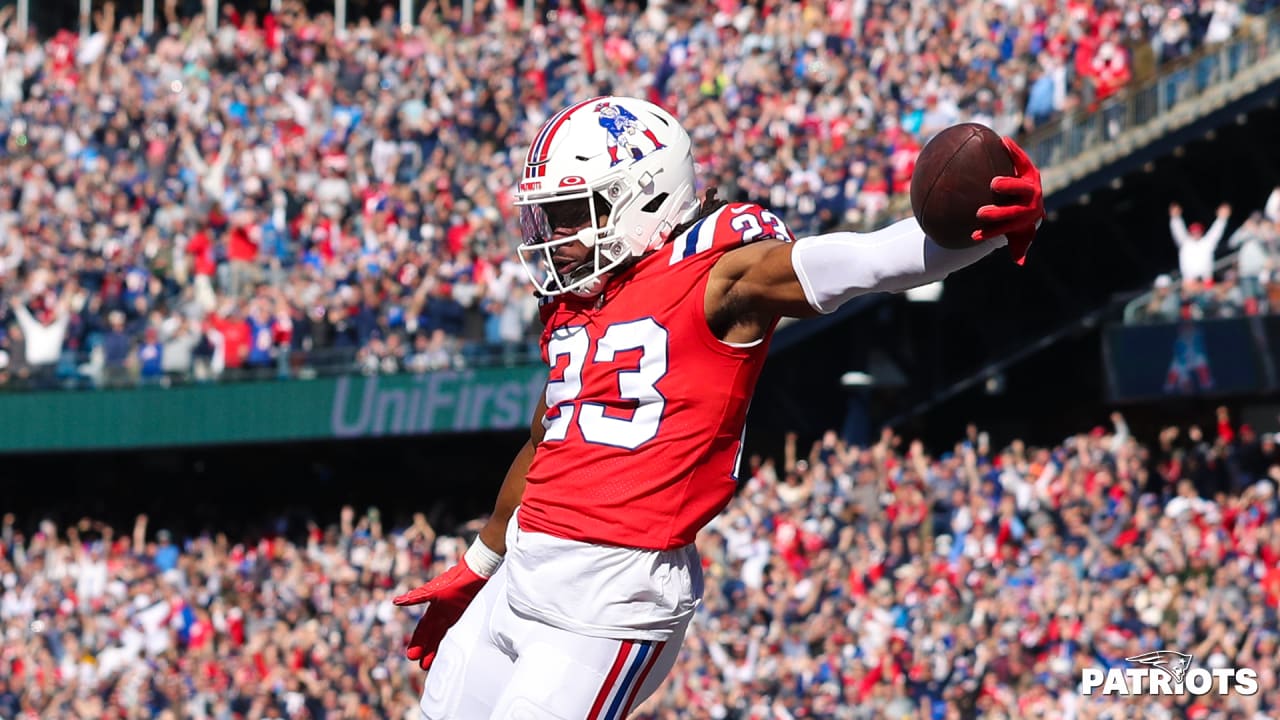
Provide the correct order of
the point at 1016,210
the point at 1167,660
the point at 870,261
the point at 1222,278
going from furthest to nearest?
the point at 1222,278, the point at 1167,660, the point at 870,261, the point at 1016,210

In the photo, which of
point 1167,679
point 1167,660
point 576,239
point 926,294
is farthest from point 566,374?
point 926,294

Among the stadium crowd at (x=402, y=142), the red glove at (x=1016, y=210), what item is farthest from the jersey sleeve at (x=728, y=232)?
the stadium crowd at (x=402, y=142)

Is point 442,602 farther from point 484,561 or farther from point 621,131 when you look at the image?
point 621,131

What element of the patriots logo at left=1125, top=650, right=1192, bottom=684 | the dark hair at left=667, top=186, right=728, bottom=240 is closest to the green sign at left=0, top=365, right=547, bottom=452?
the patriots logo at left=1125, top=650, right=1192, bottom=684

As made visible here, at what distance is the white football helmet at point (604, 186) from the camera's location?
484cm

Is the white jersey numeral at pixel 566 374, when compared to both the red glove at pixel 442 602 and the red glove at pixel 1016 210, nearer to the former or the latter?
the red glove at pixel 442 602

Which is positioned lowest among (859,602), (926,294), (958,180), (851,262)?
(859,602)

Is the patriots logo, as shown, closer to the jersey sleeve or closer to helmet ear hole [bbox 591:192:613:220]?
the jersey sleeve

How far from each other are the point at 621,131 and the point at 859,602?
9.17m

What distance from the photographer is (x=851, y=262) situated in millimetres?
4449

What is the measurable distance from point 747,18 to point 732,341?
50.0 feet

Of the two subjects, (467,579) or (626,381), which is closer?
(626,381)

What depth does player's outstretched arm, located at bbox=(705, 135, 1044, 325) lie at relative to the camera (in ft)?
13.7

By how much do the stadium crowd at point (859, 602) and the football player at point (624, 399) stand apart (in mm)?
6718
